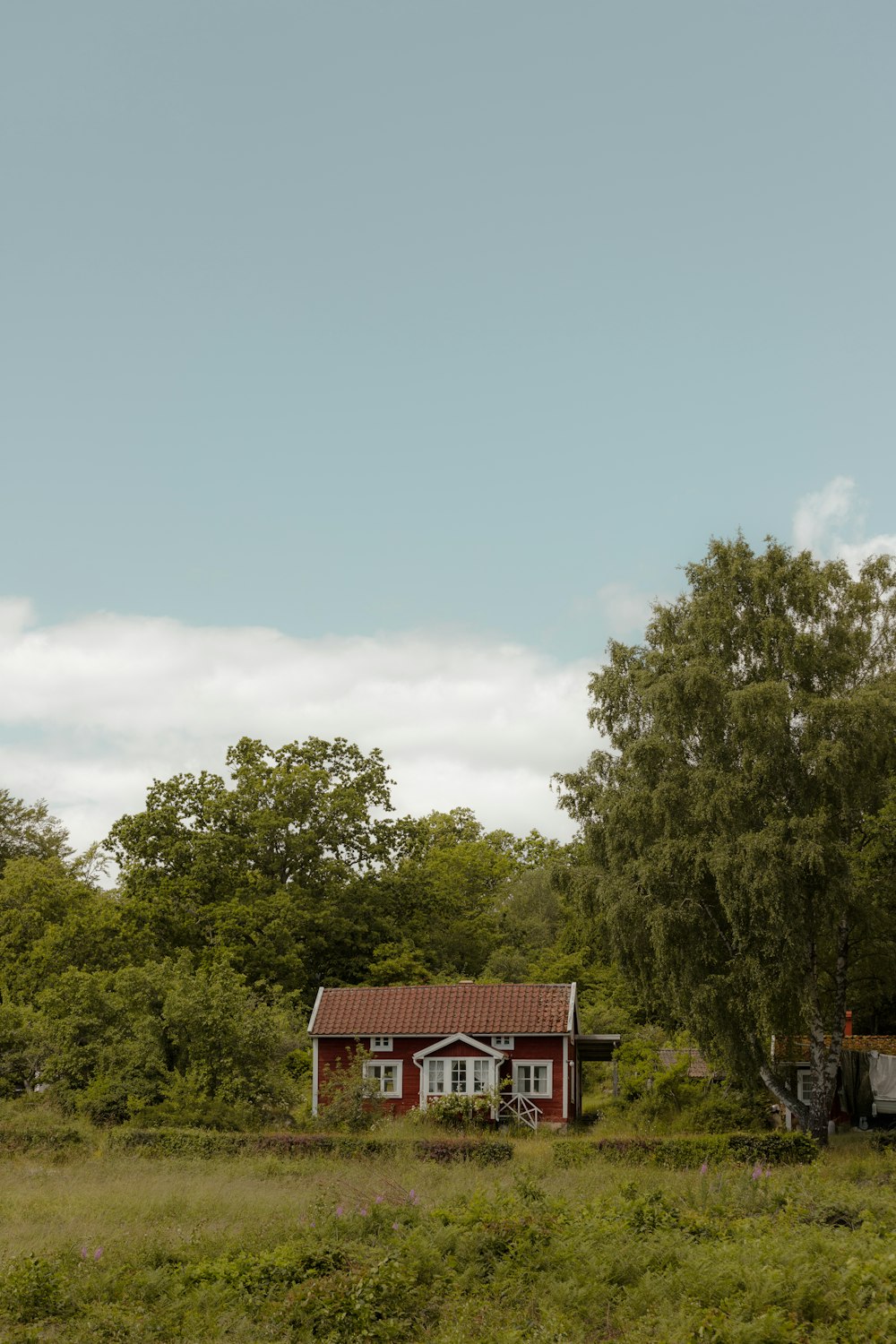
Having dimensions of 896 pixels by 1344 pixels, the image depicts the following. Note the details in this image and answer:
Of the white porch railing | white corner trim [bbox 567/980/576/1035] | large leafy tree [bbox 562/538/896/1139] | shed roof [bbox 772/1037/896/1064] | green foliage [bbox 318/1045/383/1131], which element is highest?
large leafy tree [bbox 562/538/896/1139]

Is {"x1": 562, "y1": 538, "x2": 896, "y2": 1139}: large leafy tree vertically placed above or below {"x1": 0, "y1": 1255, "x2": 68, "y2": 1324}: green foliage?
above

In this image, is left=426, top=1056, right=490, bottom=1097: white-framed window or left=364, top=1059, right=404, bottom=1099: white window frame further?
left=364, top=1059, right=404, bottom=1099: white window frame

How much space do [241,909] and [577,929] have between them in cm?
A: 1904

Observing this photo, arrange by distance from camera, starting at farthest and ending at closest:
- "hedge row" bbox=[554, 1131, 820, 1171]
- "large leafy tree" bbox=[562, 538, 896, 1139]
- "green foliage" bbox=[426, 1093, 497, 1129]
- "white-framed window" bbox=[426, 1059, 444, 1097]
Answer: "white-framed window" bbox=[426, 1059, 444, 1097]
"green foliage" bbox=[426, 1093, 497, 1129]
"large leafy tree" bbox=[562, 538, 896, 1139]
"hedge row" bbox=[554, 1131, 820, 1171]

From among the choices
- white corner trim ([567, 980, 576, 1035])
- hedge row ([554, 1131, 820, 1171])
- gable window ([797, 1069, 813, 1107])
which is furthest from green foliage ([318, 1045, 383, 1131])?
gable window ([797, 1069, 813, 1107])

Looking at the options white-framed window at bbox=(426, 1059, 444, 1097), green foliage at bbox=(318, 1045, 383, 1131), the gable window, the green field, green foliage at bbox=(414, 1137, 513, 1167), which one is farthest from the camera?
white-framed window at bbox=(426, 1059, 444, 1097)

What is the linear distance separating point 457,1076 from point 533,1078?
7.18ft

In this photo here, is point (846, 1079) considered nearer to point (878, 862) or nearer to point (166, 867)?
point (878, 862)

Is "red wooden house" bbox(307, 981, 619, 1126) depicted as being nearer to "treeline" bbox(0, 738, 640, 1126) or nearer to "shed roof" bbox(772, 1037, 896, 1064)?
"treeline" bbox(0, 738, 640, 1126)

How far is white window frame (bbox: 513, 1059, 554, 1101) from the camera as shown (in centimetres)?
3269

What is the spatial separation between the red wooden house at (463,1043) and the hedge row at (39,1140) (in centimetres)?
953

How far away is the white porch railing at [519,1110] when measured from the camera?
32.3 meters

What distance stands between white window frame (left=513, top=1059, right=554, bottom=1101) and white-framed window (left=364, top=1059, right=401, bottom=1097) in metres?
3.44

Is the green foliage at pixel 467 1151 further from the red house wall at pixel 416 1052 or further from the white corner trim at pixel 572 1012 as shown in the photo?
the white corner trim at pixel 572 1012
